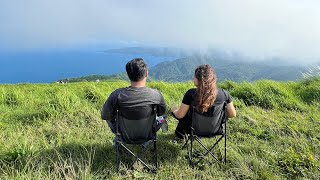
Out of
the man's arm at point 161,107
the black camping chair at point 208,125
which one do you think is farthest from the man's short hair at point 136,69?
the black camping chair at point 208,125

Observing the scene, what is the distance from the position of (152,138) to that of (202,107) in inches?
34.0

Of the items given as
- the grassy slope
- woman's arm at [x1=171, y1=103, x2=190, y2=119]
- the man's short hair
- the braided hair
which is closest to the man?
the man's short hair

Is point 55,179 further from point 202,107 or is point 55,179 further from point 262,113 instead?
point 262,113

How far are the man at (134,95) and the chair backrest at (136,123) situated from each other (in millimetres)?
77

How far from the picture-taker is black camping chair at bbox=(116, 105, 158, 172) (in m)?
4.91

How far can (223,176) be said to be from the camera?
4855 mm

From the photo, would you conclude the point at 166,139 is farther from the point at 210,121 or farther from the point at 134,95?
the point at 134,95

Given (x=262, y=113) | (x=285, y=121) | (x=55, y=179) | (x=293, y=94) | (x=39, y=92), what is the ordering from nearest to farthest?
(x=55, y=179) → (x=285, y=121) → (x=262, y=113) → (x=293, y=94) → (x=39, y=92)

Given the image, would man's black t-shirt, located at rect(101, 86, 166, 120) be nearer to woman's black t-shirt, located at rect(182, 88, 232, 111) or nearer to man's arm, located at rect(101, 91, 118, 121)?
man's arm, located at rect(101, 91, 118, 121)

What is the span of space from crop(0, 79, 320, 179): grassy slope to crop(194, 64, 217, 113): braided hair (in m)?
0.94

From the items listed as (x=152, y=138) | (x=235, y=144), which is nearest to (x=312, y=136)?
(x=235, y=144)

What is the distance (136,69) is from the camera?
4.86m

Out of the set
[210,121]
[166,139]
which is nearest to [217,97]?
[210,121]

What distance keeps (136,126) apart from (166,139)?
138cm
